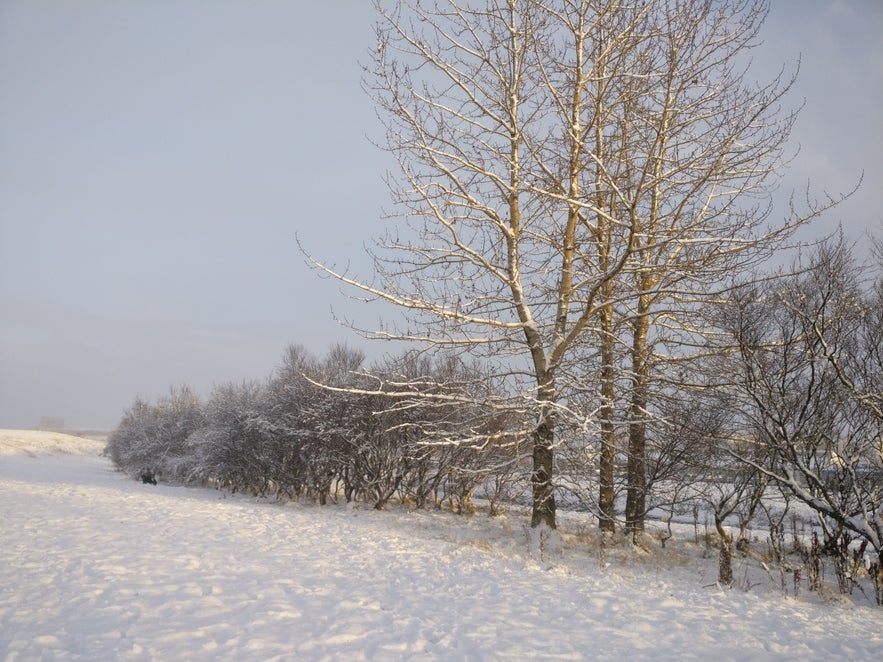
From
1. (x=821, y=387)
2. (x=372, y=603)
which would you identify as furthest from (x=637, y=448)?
(x=372, y=603)

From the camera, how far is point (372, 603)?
6.02 metres

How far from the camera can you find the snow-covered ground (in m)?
4.82

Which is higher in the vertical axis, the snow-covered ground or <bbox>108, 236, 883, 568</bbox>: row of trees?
<bbox>108, 236, 883, 568</bbox>: row of trees

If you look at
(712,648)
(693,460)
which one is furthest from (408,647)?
(693,460)

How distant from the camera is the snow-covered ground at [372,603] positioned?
4.82 m

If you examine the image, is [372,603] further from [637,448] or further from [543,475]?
[637,448]

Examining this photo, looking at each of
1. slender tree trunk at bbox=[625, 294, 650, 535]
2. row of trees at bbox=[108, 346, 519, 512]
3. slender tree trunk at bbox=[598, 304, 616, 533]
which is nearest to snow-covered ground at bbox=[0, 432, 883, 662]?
slender tree trunk at bbox=[625, 294, 650, 535]

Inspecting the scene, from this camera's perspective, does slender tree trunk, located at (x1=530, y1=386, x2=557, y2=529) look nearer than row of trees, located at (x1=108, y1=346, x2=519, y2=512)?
Yes

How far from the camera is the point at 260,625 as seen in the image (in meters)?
5.18

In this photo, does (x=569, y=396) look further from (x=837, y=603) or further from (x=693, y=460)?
(x=837, y=603)

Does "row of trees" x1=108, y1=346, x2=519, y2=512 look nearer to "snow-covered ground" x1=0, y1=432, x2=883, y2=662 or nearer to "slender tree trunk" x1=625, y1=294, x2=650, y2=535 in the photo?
"slender tree trunk" x1=625, y1=294, x2=650, y2=535

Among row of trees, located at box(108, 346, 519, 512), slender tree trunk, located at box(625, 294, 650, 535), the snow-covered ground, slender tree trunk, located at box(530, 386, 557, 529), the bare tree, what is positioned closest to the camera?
the snow-covered ground

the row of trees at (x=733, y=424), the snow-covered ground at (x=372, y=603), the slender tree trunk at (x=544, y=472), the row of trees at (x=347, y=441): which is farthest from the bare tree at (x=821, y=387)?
the row of trees at (x=347, y=441)

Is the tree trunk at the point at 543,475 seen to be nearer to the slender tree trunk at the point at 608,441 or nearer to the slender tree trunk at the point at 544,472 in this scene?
the slender tree trunk at the point at 544,472
